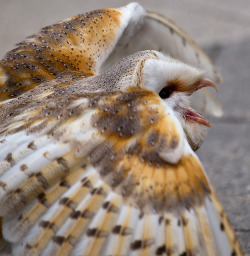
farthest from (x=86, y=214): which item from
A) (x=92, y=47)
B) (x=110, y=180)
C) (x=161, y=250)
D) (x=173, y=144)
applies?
(x=92, y=47)

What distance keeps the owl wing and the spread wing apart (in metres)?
0.85

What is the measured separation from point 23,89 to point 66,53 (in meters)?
0.36

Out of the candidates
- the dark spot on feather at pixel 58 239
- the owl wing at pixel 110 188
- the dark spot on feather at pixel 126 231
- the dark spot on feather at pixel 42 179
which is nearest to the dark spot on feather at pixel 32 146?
the owl wing at pixel 110 188

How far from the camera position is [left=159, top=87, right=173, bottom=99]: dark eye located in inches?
104

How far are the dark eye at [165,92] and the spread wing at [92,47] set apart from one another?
23.4 inches

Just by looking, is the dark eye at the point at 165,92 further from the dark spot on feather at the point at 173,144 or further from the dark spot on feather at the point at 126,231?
the dark spot on feather at the point at 126,231

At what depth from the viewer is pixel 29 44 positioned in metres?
3.38

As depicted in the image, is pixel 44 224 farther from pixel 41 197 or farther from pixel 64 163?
pixel 64 163

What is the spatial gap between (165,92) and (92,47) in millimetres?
921

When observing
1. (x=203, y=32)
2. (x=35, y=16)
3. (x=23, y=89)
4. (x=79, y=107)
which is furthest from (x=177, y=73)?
(x=35, y=16)

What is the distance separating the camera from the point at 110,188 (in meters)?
2.20

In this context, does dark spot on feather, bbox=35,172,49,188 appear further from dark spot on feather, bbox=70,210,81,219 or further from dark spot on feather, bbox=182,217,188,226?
dark spot on feather, bbox=182,217,188,226

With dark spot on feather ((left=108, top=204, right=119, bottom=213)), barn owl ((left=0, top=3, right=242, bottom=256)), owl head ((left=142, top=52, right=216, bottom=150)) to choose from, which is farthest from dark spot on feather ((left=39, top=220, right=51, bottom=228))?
owl head ((left=142, top=52, right=216, bottom=150))

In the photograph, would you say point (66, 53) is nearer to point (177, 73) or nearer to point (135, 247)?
point (177, 73)
